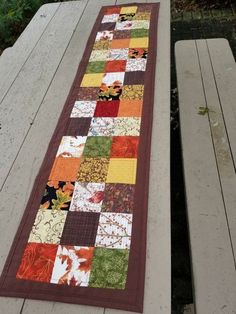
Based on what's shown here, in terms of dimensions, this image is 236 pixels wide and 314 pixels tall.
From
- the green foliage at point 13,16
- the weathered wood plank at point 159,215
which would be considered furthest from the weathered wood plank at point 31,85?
the green foliage at point 13,16

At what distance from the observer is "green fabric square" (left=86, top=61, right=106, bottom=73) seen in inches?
91.4

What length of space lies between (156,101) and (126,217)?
0.82 m

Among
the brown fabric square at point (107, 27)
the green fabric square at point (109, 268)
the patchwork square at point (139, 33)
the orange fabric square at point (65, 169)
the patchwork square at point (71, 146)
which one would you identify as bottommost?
the green fabric square at point (109, 268)

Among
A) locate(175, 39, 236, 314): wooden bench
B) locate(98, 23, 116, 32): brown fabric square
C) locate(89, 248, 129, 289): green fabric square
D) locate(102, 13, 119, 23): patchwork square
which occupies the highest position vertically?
locate(102, 13, 119, 23): patchwork square

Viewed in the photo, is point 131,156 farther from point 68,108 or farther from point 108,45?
point 108,45

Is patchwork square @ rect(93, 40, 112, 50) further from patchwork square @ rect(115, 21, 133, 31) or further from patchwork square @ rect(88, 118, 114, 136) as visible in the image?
patchwork square @ rect(88, 118, 114, 136)

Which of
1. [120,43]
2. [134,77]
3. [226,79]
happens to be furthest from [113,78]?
[226,79]

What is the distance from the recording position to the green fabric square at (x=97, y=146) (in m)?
1.74

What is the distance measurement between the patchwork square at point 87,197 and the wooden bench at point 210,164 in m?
0.58

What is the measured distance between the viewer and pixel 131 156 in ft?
5.59

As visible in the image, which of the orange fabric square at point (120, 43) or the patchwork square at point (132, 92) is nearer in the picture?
the patchwork square at point (132, 92)

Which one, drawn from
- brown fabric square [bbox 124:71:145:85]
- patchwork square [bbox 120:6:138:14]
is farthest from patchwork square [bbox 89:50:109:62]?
patchwork square [bbox 120:6:138:14]

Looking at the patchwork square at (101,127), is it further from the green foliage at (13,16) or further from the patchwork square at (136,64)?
the green foliage at (13,16)

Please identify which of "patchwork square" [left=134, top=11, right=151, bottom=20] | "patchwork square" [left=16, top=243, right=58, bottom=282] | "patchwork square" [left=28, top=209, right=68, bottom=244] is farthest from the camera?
"patchwork square" [left=134, top=11, right=151, bottom=20]
